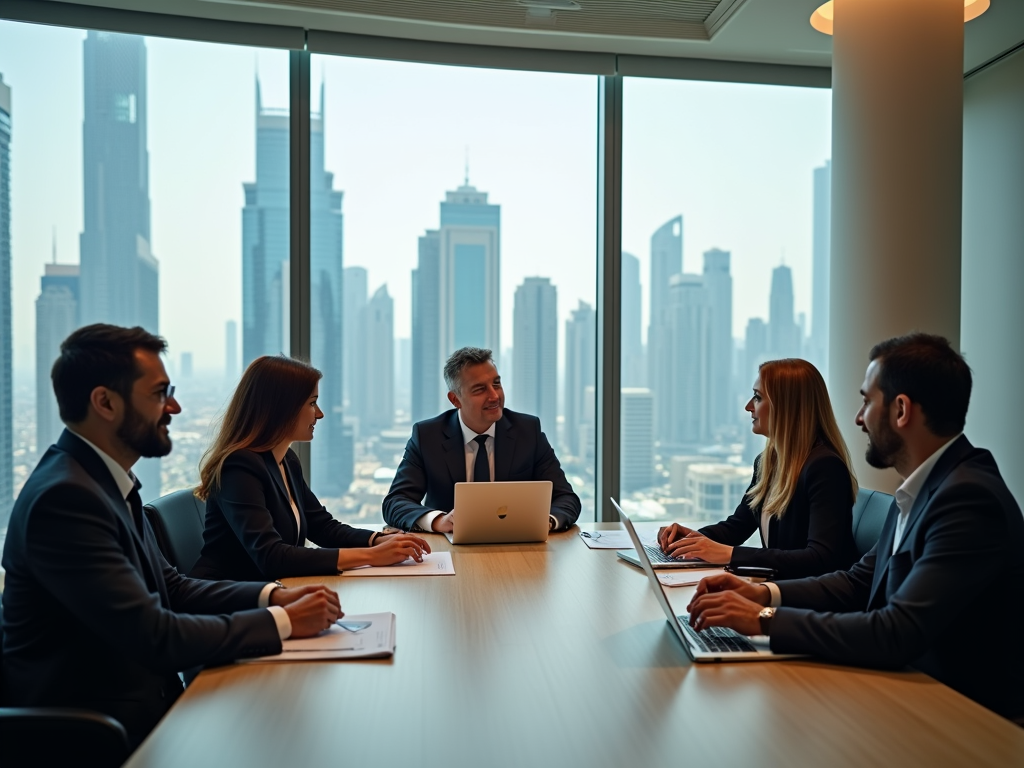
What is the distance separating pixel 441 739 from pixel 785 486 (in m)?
1.70

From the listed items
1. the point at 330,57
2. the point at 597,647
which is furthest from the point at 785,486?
the point at 330,57

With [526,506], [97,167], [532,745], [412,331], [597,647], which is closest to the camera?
[532,745]

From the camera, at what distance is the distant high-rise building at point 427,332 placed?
471cm

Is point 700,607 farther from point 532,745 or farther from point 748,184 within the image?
point 748,184

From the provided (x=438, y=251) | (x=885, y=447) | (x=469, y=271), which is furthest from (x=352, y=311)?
(x=885, y=447)

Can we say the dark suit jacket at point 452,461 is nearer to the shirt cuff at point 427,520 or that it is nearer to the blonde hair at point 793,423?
the shirt cuff at point 427,520

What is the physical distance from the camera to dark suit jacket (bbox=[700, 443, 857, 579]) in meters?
2.55

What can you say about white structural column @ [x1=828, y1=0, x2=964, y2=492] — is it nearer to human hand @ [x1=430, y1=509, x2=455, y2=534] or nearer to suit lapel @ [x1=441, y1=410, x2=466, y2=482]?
suit lapel @ [x1=441, y1=410, x2=466, y2=482]

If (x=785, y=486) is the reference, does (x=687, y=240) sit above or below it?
above

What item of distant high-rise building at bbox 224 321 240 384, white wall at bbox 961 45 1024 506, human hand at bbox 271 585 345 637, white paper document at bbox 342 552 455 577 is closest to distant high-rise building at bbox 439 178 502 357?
distant high-rise building at bbox 224 321 240 384

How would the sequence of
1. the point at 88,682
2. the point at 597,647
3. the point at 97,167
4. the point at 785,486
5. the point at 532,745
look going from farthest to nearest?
the point at 97,167
the point at 785,486
the point at 597,647
the point at 88,682
the point at 532,745

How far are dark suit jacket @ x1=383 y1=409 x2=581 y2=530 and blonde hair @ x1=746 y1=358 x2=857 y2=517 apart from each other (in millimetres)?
931

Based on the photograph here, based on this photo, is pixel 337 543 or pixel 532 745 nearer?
pixel 532 745

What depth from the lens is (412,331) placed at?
4.73 meters
